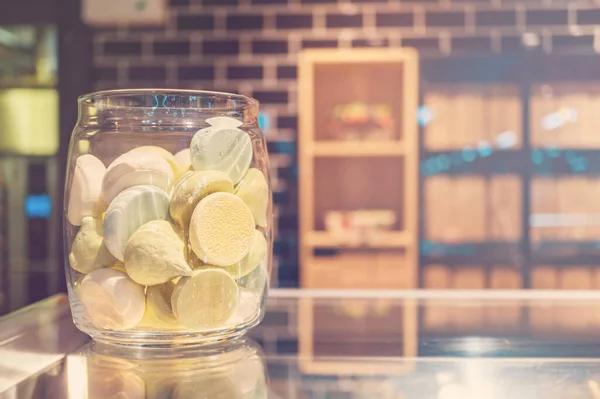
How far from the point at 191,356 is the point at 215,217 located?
125mm

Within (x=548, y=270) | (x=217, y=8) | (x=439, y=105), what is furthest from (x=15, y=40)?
(x=548, y=270)

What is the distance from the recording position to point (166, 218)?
1.87 feet

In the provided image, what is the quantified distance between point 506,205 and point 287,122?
1115 mm

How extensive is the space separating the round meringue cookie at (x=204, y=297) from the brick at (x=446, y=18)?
113 inches

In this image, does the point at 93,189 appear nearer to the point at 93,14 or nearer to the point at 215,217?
the point at 215,217

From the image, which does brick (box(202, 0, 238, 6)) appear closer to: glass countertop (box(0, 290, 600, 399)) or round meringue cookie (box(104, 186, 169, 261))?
glass countertop (box(0, 290, 600, 399))

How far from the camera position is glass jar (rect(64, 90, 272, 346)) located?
0.55 m

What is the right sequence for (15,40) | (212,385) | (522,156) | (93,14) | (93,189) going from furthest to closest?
(15,40) → (93,14) → (522,156) → (93,189) → (212,385)

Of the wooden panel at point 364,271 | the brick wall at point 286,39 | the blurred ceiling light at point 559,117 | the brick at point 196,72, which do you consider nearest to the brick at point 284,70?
the brick wall at point 286,39

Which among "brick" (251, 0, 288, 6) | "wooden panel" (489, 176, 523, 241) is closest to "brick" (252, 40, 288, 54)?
"brick" (251, 0, 288, 6)

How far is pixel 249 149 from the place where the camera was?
0.62 meters

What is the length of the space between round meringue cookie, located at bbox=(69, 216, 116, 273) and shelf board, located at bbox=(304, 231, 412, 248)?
7.38 feet

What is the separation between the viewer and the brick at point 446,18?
3162 mm

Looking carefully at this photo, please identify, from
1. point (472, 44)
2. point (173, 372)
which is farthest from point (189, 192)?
point (472, 44)
